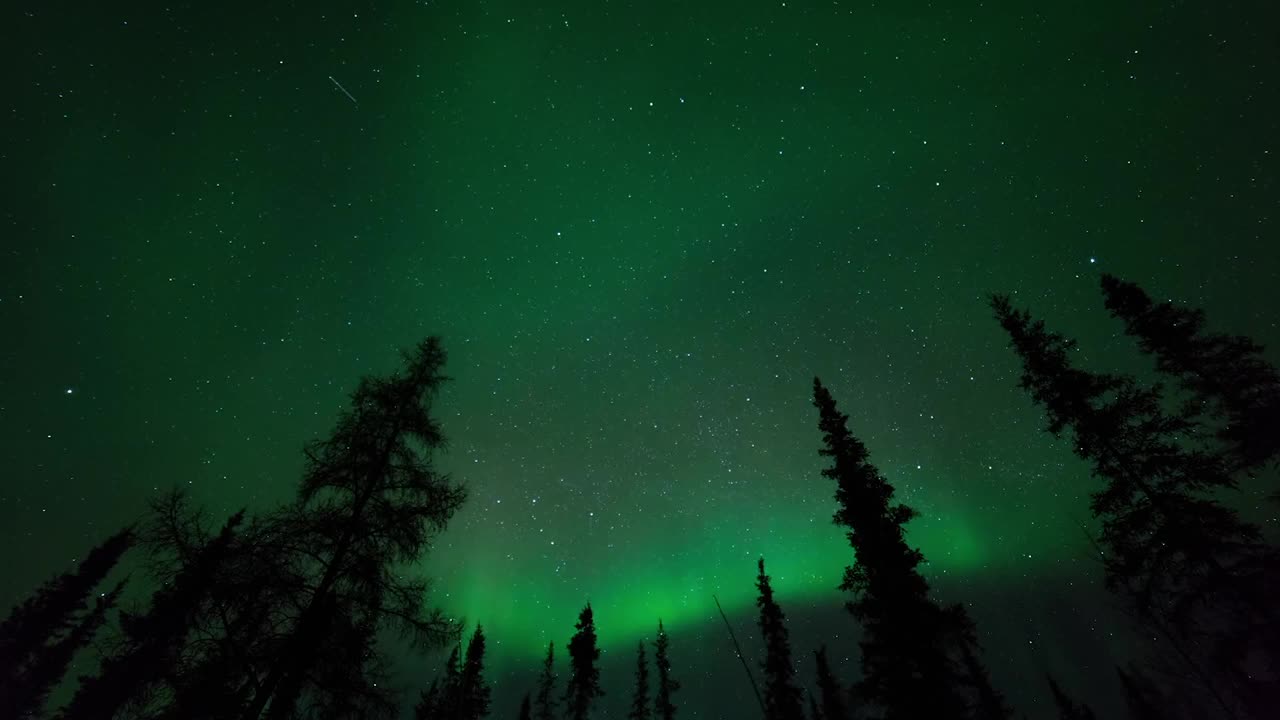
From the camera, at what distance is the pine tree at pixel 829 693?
3306cm

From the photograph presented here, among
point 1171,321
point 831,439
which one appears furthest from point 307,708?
point 1171,321

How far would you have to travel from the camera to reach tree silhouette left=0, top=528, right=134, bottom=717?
2767 cm

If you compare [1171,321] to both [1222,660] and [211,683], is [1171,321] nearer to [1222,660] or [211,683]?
[1222,660]

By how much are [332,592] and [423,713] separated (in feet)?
115

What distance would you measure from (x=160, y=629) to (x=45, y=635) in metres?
33.3

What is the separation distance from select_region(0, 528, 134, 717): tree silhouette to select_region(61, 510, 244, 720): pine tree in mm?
31341

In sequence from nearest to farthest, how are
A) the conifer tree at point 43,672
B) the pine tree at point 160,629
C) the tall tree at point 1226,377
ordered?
the pine tree at point 160,629
the tall tree at point 1226,377
the conifer tree at point 43,672

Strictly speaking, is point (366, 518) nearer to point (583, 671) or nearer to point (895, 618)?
point (895, 618)

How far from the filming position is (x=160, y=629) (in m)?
9.23

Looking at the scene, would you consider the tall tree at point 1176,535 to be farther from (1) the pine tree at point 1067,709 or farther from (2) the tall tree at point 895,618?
(1) the pine tree at point 1067,709

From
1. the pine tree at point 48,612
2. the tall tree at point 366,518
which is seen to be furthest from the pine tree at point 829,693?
the pine tree at point 48,612

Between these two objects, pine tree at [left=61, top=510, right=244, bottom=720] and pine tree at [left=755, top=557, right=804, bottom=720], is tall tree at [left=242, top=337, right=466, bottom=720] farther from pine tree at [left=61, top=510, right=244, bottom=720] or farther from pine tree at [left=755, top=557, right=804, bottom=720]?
pine tree at [left=755, top=557, right=804, bottom=720]

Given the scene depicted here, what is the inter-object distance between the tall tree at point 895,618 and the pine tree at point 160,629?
54.4ft

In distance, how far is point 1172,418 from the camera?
46.1 ft
